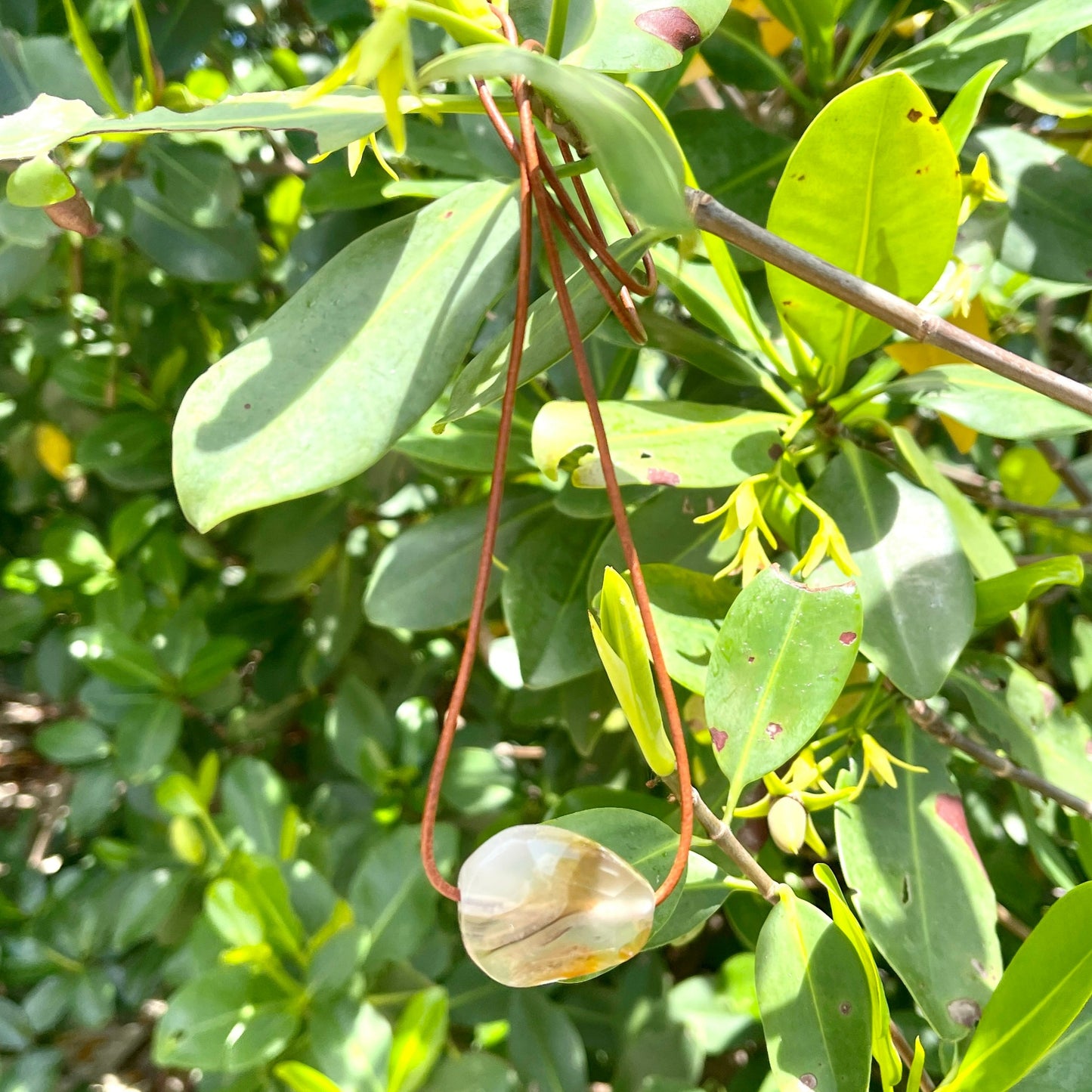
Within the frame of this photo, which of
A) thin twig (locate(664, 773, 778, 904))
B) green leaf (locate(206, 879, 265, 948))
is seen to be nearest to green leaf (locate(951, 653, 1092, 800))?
thin twig (locate(664, 773, 778, 904))

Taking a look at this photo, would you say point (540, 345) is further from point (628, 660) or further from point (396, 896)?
point (396, 896)

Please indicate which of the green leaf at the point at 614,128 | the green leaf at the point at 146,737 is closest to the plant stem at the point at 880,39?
the green leaf at the point at 614,128

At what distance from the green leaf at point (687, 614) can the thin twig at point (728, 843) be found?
0.10 m

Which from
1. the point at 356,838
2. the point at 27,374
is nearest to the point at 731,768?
the point at 356,838

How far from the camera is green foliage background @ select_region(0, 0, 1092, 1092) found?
38cm

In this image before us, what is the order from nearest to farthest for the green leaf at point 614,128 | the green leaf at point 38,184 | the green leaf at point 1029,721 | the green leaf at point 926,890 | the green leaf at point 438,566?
the green leaf at point 614,128 < the green leaf at point 38,184 < the green leaf at point 926,890 < the green leaf at point 1029,721 < the green leaf at point 438,566

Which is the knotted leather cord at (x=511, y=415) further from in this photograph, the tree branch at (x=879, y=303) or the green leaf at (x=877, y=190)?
the green leaf at (x=877, y=190)

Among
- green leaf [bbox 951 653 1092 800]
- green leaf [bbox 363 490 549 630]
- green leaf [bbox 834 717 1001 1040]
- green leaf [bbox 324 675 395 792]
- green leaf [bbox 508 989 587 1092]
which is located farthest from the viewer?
green leaf [bbox 324 675 395 792]

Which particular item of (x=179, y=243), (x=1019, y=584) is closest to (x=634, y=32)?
(x=1019, y=584)

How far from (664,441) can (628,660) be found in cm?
20

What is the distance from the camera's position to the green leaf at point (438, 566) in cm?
64

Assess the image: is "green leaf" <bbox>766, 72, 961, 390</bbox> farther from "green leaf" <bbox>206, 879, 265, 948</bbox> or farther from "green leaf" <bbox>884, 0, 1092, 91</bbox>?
"green leaf" <bbox>206, 879, 265, 948</bbox>

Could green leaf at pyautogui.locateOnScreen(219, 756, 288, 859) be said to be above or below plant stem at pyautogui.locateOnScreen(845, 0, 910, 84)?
below

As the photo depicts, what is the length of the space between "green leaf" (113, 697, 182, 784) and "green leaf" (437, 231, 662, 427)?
0.64m
